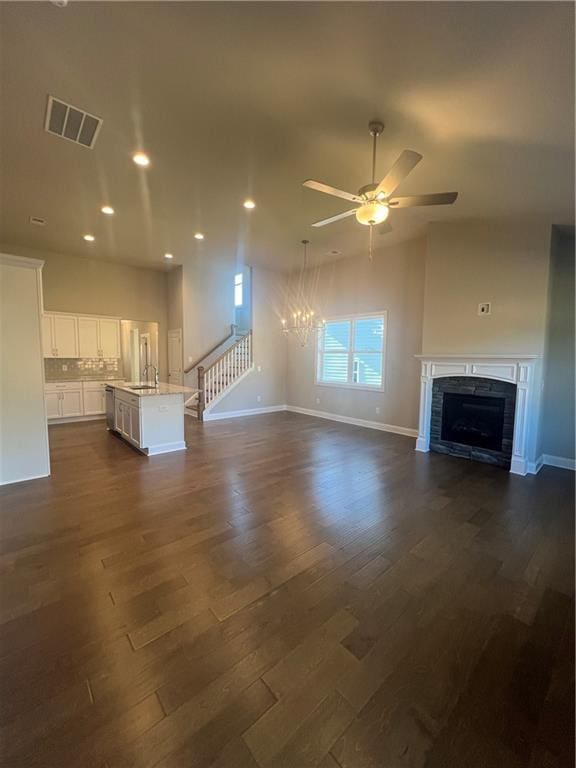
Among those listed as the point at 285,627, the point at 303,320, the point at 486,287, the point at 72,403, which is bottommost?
the point at 285,627

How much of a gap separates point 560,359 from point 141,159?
234 inches

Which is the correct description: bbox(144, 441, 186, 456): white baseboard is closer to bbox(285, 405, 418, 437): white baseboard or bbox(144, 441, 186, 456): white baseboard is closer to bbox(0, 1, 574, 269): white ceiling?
bbox(0, 1, 574, 269): white ceiling

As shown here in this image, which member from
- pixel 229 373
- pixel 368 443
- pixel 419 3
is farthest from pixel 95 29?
pixel 229 373

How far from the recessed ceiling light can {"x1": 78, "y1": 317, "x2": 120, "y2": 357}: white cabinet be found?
191 inches

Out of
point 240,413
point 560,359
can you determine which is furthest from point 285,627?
point 240,413

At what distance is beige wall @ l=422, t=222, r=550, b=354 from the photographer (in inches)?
168

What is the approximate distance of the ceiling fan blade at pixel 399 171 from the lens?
224 cm

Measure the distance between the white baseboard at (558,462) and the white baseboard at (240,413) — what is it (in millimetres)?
5679

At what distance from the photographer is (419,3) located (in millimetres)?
1773

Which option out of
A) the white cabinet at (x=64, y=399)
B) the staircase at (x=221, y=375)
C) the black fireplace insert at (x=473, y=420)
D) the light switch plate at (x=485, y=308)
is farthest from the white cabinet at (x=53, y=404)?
the light switch plate at (x=485, y=308)

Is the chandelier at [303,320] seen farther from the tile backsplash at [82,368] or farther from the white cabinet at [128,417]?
the tile backsplash at [82,368]

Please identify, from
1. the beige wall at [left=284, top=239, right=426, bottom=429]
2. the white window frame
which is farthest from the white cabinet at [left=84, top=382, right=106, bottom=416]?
the beige wall at [left=284, top=239, right=426, bottom=429]

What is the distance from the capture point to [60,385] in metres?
6.78

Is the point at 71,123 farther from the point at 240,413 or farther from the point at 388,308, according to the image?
the point at 240,413
